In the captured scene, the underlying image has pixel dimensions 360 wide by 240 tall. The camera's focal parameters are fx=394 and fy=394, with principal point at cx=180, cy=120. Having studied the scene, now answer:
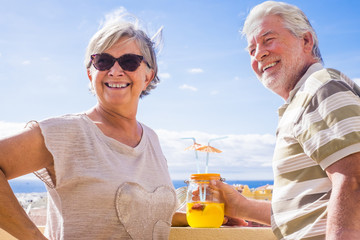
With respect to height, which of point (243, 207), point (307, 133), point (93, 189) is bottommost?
point (243, 207)

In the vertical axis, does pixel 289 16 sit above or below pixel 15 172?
above

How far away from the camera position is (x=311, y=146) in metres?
1.41

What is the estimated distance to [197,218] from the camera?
2207mm

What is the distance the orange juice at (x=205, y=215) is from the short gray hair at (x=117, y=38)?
85 centimetres

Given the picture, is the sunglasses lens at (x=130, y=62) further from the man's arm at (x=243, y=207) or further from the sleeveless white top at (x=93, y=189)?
the man's arm at (x=243, y=207)

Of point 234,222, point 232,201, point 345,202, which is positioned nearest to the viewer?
point 345,202

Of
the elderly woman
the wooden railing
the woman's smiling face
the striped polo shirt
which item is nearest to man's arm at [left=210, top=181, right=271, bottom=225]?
the wooden railing

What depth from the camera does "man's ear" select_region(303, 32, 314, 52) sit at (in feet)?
6.64

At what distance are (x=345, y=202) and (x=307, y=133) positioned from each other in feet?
0.89

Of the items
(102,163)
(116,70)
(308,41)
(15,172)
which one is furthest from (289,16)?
(15,172)

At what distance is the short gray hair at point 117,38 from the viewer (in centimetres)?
206

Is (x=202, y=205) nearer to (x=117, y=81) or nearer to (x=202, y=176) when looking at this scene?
(x=202, y=176)

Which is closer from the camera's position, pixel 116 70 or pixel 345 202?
pixel 345 202

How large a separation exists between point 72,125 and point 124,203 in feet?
1.40
